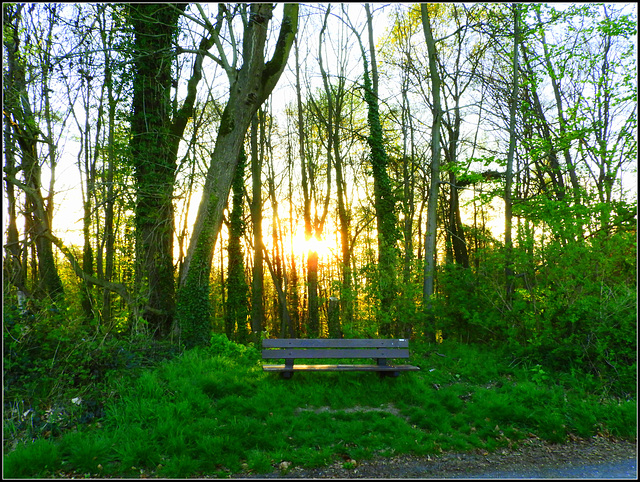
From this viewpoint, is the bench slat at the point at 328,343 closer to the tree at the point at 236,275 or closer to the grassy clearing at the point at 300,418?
the grassy clearing at the point at 300,418

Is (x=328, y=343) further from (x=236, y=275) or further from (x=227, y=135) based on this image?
(x=236, y=275)

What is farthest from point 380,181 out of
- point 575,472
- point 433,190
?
point 575,472

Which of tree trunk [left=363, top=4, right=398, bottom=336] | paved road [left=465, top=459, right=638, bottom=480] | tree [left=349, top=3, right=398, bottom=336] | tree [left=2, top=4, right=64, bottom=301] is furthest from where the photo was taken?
tree trunk [left=363, top=4, right=398, bottom=336]

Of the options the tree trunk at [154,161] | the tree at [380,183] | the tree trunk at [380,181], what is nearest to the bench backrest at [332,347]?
the tree at [380,183]

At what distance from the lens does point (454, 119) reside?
18688 millimetres

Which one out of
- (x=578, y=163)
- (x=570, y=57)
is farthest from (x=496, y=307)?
(x=578, y=163)

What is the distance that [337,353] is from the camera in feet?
21.8

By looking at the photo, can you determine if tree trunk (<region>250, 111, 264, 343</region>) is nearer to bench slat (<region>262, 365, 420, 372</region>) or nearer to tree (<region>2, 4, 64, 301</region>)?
tree (<region>2, 4, 64, 301</region>)

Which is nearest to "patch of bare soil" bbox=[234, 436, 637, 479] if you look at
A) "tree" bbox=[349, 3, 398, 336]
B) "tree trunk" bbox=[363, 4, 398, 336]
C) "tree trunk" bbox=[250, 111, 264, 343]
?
"tree" bbox=[349, 3, 398, 336]

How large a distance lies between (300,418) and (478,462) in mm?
2160

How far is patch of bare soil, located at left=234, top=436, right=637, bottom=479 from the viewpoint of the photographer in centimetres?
455

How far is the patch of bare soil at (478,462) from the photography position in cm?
455

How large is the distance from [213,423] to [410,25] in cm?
1651

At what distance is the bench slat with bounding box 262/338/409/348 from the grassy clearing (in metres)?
0.46
